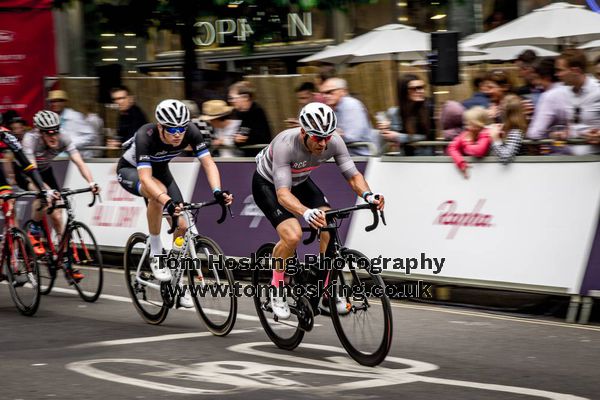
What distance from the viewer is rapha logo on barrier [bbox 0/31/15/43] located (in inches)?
855

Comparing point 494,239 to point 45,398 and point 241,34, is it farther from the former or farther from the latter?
Answer: point 241,34

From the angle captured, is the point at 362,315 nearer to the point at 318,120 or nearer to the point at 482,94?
the point at 318,120

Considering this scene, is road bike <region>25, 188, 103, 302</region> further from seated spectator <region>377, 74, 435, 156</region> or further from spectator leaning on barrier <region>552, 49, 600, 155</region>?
spectator leaning on barrier <region>552, 49, 600, 155</region>

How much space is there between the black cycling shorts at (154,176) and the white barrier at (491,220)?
7.60 ft

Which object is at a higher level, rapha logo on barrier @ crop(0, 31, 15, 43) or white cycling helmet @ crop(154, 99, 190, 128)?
rapha logo on barrier @ crop(0, 31, 15, 43)

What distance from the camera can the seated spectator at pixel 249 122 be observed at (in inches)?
537

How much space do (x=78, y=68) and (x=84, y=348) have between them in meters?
17.8

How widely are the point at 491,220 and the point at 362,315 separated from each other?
3.02 metres

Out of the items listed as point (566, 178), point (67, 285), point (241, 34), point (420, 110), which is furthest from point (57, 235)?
point (241, 34)

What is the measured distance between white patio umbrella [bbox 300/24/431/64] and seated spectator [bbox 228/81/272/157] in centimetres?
392

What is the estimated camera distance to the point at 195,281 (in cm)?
958

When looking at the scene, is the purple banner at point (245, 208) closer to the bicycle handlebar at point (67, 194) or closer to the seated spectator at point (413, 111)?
the seated spectator at point (413, 111)

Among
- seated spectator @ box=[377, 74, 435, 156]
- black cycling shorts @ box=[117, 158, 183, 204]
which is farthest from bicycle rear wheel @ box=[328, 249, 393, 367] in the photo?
seated spectator @ box=[377, 74, 435, 156]

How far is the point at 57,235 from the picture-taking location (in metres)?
11.8
